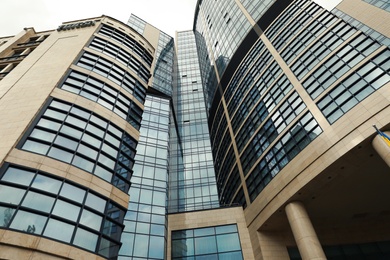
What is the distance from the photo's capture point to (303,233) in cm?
2225

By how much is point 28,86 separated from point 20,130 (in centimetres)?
719

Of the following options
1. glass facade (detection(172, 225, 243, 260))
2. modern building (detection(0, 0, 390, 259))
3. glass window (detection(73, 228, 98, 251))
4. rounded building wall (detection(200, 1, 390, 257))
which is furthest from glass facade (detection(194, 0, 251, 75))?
glass window (detection(73, 228, 98, 251))

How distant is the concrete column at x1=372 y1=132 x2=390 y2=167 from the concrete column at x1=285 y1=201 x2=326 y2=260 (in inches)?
318

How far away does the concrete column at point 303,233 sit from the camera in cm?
2095

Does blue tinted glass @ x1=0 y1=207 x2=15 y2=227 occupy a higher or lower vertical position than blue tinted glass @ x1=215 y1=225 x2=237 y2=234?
lower

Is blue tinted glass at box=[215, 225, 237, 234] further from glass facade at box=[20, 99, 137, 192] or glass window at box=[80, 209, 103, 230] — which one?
glass window at box=[80, 209, 103, 230]

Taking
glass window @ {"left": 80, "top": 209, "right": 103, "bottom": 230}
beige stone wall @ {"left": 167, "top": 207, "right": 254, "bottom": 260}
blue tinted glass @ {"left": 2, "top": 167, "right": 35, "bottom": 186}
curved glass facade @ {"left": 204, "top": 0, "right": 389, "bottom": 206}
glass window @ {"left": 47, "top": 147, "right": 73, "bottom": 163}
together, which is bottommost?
glass window @ {"left": 80, "top": 209, "right": 103, "bottom": 230}

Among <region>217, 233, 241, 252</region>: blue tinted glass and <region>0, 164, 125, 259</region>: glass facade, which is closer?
<region>0, 164, 125, 259</region>: glass facade

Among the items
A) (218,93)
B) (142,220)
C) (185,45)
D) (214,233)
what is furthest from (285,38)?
(185,45)

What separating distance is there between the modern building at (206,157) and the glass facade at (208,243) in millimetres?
105

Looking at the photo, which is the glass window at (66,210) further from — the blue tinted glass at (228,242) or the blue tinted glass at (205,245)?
the blue tinted glass at (228,242)

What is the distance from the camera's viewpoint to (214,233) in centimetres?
2828

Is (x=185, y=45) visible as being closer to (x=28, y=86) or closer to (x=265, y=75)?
(x=265, y=75)

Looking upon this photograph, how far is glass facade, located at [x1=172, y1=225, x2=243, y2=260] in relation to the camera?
2669 centimetres
